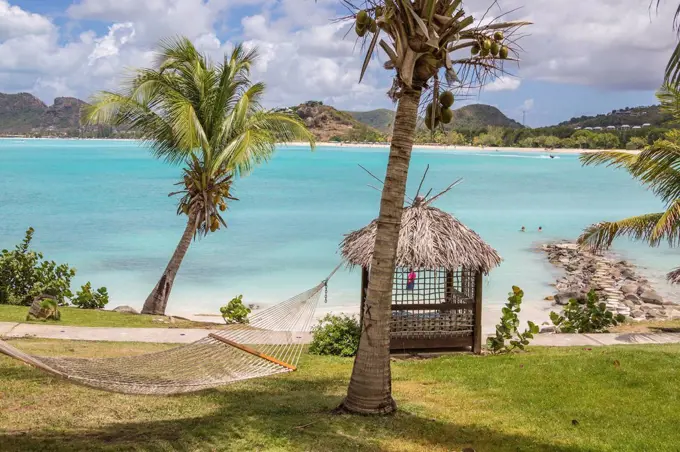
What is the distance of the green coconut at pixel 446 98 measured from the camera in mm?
4152

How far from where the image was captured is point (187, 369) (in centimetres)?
459

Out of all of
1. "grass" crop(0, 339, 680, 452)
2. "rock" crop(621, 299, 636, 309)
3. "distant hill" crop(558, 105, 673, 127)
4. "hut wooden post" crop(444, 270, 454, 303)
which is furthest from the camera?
"distant hill" crop(558, 105, 673, 127)

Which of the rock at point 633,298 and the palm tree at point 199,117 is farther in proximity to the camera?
the rock at point 633,298

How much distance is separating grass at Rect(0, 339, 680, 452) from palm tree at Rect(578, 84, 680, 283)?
1740 mm

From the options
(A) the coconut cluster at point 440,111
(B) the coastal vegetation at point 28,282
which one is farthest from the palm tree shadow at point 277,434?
(B) the coastal vegetation at point 28,282

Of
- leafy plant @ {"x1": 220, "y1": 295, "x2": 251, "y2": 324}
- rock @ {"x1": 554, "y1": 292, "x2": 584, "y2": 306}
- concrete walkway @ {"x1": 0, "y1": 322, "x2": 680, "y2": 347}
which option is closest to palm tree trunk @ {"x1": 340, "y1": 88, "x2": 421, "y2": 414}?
concrete walkway @ {"x1": 0, "y1": 322, "x2": 680, "y2": 347}

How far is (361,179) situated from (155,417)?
4603 cm

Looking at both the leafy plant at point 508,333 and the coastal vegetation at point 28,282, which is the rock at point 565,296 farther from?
the coastal vegetation at point 28,282

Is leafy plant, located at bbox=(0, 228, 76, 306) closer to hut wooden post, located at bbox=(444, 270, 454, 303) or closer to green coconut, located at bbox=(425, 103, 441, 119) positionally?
hut wooden post, located at bbox=(444, 270, 454, 303)

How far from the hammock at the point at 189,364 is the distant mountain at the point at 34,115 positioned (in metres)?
144

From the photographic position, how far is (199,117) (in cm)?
974

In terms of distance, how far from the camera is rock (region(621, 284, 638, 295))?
47.2ft

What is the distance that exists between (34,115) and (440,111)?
159m

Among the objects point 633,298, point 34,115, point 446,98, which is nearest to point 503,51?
point 446,98
